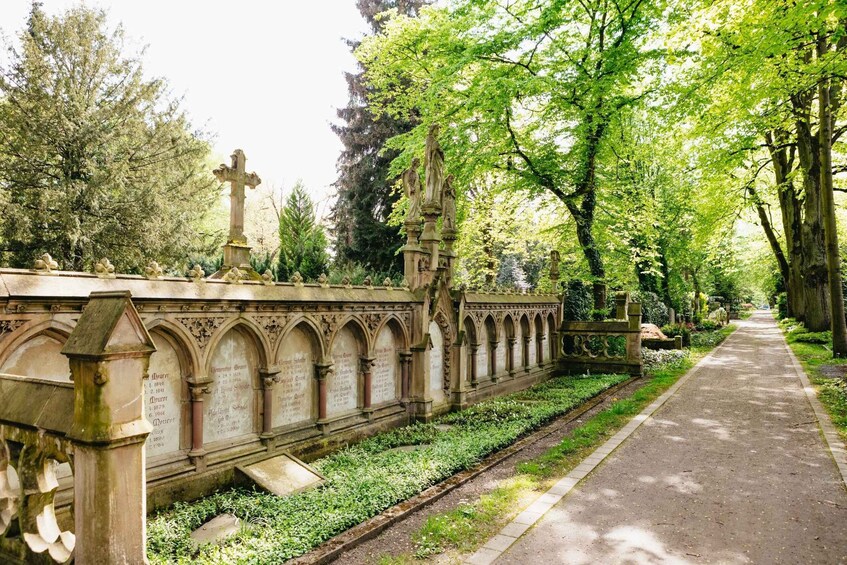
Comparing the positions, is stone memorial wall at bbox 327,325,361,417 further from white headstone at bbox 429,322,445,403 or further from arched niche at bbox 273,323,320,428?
white headstone at bbox 429,322,445,403

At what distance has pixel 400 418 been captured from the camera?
29.7 feet

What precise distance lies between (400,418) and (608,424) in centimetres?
361

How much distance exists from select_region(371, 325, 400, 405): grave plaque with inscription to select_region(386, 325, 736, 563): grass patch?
106 inches

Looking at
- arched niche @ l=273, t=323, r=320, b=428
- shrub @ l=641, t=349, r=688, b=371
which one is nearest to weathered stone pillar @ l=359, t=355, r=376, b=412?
arched niche @ l=273, t=323, r=320, b=428

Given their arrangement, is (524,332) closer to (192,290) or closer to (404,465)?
(404,465)

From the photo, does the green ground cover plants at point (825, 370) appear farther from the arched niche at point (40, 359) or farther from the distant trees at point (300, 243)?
the distant trees at point (300, 243)

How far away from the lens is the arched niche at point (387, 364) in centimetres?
866

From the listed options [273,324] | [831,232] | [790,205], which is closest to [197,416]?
[273,324]

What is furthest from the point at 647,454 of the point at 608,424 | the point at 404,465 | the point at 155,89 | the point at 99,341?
the point at 155,89

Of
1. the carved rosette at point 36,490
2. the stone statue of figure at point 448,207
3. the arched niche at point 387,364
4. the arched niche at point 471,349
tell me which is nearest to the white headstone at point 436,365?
the arched niche at point 387,364

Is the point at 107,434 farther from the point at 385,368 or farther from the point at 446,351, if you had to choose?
the point at 446,351

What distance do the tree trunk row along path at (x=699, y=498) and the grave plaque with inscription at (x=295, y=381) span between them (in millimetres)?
3324

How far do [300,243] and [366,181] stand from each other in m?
9.01

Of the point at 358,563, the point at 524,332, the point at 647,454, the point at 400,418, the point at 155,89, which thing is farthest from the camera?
the point at 155,89
